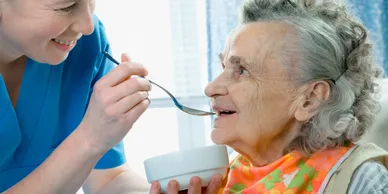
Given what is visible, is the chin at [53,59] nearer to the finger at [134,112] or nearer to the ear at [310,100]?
the finger at [134,112]

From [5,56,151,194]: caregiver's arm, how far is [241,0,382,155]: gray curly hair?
0.39 metres

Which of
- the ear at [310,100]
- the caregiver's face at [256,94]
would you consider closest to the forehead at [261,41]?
the caregiver's face at [256,94]

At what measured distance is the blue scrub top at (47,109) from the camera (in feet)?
4.80

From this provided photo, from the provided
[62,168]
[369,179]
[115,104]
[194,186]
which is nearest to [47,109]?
[62,168]

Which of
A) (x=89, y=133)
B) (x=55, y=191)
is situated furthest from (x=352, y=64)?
(x=55, y=191)

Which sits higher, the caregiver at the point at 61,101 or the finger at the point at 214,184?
the caregiver at the point at 61,101

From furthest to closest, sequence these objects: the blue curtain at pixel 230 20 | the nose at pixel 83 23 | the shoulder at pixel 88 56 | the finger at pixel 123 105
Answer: the blue curtain at pixel 230 20
the shoulder at pixel 88 56
the nose at pixel 83 23
the finger at pixel 123 105

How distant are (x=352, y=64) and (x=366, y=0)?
4.79 feet

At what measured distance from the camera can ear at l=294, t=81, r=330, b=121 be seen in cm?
135

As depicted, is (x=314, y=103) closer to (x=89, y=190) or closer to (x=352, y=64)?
(x=352, y=64)

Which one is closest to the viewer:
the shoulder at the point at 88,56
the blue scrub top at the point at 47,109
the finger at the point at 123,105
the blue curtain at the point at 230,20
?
the finger at the point at 123,105

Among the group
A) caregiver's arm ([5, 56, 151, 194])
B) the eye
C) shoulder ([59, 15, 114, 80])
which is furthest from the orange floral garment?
the eye

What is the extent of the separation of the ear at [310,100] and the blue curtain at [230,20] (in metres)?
1.30

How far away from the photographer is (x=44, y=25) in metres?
1.25
